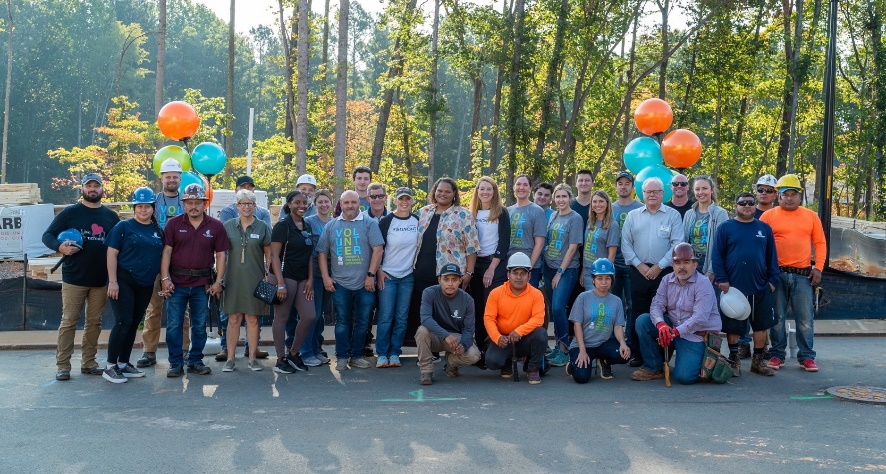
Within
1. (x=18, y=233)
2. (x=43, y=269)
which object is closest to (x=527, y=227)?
(x=43, y=269)

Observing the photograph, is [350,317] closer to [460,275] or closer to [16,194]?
[460,275]

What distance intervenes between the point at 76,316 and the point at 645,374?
18.8 ft

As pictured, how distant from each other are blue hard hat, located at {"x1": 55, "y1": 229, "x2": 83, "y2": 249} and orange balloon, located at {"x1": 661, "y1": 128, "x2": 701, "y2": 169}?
9.19m

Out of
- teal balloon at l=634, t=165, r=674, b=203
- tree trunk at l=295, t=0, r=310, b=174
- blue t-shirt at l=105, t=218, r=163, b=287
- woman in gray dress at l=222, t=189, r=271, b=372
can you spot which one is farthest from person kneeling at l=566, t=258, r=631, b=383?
tree trunk at l=295, t=0, r=310, b=174

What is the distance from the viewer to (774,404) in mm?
7402

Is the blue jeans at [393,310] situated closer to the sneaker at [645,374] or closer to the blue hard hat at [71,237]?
the sneaker at [645,374]

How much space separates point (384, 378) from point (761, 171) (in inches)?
A: 1043

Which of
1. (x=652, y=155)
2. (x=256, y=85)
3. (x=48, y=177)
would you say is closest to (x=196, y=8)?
(x=256, y=85)

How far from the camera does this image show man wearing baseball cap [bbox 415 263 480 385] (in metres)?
8.29

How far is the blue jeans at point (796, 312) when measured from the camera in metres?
8.98

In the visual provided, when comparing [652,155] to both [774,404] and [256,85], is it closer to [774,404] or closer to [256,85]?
[774,404]

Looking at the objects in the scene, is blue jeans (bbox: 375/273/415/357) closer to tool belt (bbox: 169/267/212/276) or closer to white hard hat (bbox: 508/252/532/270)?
white hard hat (bbox: 508/252/532/270)

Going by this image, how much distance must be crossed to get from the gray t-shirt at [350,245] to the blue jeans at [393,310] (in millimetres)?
316

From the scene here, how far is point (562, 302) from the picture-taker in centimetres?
918
